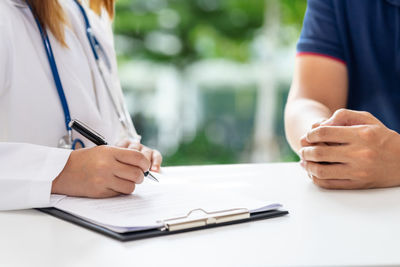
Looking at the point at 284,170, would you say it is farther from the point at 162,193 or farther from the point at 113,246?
the point at 113,246

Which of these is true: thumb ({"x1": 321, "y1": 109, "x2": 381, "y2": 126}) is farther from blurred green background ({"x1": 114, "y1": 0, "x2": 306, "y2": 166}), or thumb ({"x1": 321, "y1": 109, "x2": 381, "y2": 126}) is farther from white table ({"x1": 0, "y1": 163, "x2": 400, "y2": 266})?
blurred green background ({"x1": 114, "y1": 0, "x2": 306, "y2": 166})

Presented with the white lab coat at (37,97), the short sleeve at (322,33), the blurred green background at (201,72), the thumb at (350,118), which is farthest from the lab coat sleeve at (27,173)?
the blurred green background at (201,72)

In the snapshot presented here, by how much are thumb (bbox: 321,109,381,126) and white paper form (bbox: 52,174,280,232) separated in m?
0.23

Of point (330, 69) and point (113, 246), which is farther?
point (330, 69)

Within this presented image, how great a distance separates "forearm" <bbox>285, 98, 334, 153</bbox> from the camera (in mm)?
992

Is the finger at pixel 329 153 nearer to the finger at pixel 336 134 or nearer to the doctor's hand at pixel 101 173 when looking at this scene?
the finger at pixel 336 134

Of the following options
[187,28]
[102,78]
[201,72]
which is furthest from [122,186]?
[201,72]

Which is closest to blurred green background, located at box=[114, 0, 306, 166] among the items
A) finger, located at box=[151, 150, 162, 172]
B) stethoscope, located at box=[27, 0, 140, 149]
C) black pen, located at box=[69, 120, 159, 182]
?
stethoscope, located at box=[27, 0, 140, 149]

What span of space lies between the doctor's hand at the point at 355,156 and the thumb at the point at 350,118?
0.08ft

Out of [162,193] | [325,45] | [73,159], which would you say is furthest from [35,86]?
[325,45]

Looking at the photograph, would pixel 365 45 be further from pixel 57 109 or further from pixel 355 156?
pixel 57 109

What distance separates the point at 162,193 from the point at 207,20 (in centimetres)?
451

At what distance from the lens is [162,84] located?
5.13 metres

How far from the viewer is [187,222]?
519mm
